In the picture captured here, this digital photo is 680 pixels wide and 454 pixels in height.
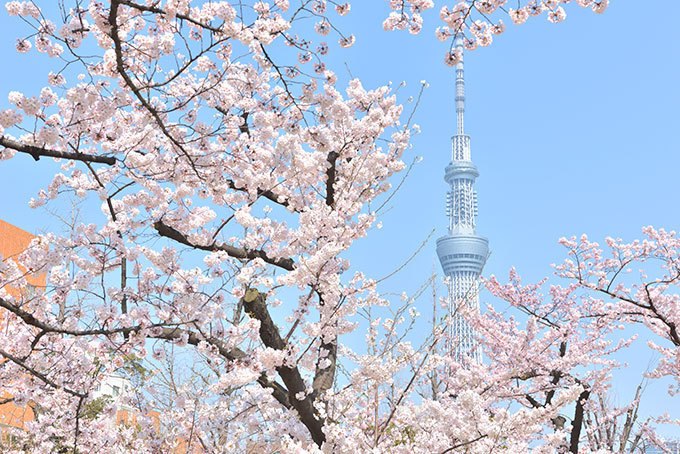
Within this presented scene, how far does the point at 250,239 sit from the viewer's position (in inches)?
222

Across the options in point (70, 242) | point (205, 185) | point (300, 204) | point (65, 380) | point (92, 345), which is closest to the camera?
point (70, 242)

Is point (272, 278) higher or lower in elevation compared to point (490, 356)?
lower

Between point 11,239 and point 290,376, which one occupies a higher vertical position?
point 11,239

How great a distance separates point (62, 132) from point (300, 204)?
2.72 metres

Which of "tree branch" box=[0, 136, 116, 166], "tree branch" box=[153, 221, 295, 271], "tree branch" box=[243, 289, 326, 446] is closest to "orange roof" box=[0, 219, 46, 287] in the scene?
"tree branch" box=[153, 221, 295, 271]

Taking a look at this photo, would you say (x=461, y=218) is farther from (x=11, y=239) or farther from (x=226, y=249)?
(x=226, y=249)

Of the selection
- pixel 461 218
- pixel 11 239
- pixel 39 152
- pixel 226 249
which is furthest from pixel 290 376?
pixel 461 218

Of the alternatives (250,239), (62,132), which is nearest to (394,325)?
(250,239)

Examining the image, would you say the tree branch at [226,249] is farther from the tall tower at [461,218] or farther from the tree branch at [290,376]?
the tall tower at [461,218]

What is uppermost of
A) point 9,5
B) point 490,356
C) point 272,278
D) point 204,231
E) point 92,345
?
point 490,356

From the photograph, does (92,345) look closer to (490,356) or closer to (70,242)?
(70,242)

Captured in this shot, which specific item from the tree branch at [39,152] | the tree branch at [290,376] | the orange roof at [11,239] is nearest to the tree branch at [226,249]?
the tree branch at [290,376]

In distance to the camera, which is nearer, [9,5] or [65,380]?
[9,5]

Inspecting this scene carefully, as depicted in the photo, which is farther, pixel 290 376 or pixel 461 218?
pixel 461 218
